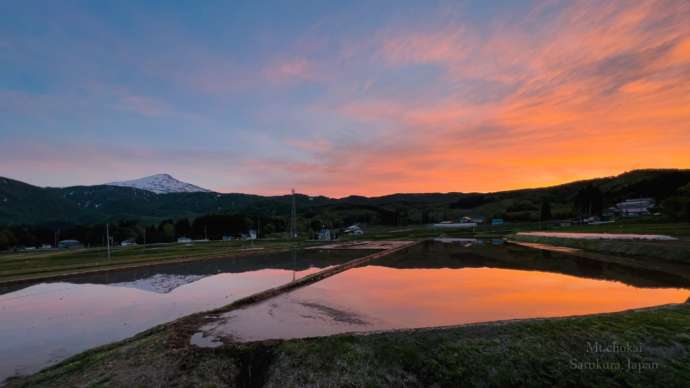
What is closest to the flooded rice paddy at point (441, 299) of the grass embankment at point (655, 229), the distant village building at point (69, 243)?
the grass embankment at point (655, 229)

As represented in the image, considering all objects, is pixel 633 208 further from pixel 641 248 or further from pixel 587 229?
pixel 641 248

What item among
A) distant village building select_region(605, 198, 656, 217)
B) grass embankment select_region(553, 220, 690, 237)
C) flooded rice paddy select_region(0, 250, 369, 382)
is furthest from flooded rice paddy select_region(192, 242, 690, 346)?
distant village building select_region(605, 198, 656, 217)

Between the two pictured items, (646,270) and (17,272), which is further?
(17,272)

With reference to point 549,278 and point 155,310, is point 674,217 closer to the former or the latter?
point 549,278

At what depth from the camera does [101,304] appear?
20.0m

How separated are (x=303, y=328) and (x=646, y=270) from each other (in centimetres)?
2674

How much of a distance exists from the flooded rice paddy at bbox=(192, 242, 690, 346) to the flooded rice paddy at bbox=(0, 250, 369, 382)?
4.22m

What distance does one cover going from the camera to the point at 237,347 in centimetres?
1014

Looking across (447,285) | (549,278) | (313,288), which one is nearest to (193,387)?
(313,288)

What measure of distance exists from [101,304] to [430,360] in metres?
20.0

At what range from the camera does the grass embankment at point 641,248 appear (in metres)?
28.9

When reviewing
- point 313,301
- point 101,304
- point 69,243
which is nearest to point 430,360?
point 313,301

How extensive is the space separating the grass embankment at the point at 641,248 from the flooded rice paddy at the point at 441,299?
4984mm

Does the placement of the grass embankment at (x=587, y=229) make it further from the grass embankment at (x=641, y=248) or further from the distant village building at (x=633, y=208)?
the distant village building at (x=633, y=208)
